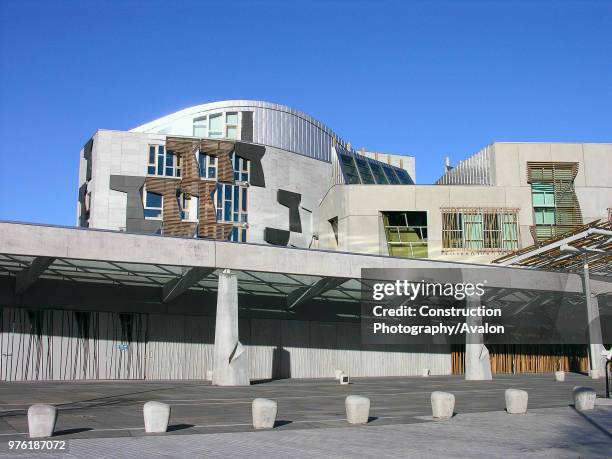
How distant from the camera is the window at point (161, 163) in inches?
2071

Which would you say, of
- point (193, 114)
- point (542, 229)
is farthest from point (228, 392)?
point (193, 114)

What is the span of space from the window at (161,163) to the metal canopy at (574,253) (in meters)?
24.9

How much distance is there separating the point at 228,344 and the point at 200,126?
122 ft

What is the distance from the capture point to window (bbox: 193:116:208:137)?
212 ft

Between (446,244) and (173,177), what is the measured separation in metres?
21.0

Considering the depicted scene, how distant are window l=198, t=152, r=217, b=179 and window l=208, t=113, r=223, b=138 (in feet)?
33.2

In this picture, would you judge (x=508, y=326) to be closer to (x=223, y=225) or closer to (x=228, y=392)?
(x=223, y=225)

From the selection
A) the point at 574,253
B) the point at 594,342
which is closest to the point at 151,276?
the point at 574,253

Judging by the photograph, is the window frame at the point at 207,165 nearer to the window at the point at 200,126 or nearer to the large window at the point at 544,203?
the window at the point at 200,126

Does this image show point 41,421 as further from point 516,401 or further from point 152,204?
point 152,204

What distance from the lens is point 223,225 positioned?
53.7 metres

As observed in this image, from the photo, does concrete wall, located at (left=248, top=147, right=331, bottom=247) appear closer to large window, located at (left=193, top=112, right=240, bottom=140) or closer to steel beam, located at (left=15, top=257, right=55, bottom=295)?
large window, located at (left=193, top=112, right=240, bottom=140)

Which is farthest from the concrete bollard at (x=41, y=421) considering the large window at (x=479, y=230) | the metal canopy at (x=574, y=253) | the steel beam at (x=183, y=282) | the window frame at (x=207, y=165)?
the window frame at (x=207, y=165)

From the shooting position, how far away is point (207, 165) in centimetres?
5419
